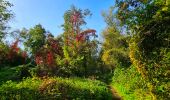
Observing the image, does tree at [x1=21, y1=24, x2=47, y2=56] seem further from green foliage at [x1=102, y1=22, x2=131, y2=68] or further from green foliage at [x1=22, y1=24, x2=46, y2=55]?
green foliage at [x1=102, y1=22, x2=131, y2=68]

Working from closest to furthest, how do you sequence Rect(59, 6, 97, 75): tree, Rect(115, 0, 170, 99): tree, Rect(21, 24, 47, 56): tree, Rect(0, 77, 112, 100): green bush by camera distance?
1. Rect(115, 0, 170, 99): tree
2. Rect(0, 77, 112, 100): green bush
3. Rect(59, 6, 97, 75): tree
4. Rect(21, 24, 47, 56): tree

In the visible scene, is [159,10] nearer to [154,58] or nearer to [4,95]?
[154,58]

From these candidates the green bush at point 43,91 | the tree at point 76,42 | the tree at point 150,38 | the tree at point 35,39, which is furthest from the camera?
the tree at point 35,39

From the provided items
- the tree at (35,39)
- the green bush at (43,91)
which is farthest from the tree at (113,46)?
the green bush at (43,91)

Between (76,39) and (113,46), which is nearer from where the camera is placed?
(76,39)

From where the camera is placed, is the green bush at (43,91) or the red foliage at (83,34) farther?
the red foliage at (83,34)

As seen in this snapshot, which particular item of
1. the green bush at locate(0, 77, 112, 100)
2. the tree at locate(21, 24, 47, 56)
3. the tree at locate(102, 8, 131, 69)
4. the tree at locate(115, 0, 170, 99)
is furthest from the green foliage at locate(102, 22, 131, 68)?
the tree at locate(115, 0, 170, 99)

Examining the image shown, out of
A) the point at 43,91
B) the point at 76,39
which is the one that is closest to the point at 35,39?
the point at 76,39

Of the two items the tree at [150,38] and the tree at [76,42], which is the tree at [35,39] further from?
the tree at [150,38]

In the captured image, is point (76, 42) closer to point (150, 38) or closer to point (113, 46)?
point (113, 46)

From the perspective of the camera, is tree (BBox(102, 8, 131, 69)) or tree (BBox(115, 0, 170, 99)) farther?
tree (BBox(102, 8, 131, 69))

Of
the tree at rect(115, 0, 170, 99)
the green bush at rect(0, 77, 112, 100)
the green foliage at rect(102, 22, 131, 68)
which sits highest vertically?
the green foliage at rect(102, 22, 131, 68)

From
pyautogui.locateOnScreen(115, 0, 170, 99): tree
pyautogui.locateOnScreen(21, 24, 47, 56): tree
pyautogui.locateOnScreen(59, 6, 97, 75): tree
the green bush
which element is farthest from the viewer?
pyautogui.locateOnScreen(21, 24, 47, 56): tree

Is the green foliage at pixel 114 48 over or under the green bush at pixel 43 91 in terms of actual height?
over
